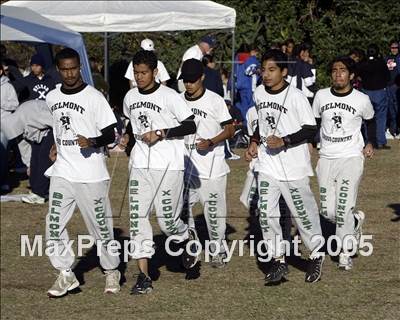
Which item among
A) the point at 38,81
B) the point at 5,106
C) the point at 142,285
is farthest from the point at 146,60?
the point at 38,81

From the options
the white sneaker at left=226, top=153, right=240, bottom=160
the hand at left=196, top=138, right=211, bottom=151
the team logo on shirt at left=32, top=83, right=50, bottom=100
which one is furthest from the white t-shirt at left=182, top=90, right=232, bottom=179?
the team logo on shirt at left=32, top=83, right=50, bottom=100

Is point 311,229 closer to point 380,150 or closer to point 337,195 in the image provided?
point 337,195

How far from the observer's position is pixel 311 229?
836cm

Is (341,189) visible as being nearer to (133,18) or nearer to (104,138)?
(104,138)

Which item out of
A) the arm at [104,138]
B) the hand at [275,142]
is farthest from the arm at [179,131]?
the hand at [275,142]

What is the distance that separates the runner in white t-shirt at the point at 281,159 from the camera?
8008 mm

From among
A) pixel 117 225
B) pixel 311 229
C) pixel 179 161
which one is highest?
pixel 179 161

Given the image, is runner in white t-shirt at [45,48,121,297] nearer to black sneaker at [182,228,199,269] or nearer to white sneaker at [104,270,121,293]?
white sneaker at [104,270,121,293]

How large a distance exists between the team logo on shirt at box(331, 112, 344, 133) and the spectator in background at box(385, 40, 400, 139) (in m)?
0.58

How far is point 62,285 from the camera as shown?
26.8 feet

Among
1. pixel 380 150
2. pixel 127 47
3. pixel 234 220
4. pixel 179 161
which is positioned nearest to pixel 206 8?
pixel 127 47

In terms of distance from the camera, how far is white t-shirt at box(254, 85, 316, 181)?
8023mm

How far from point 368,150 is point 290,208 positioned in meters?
0.86

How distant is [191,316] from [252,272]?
4.79ft
